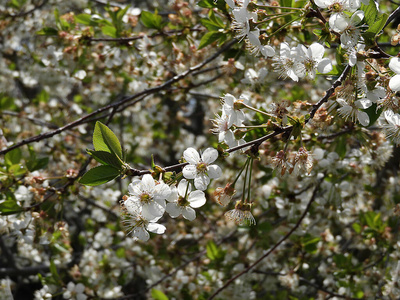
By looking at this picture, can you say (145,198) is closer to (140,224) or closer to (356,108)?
(140,224)

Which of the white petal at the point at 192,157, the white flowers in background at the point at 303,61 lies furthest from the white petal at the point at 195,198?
the white flowers in background at the point at 303,61

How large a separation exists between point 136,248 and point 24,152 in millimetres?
1317

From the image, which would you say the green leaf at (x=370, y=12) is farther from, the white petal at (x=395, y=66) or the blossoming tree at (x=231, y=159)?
the white petal at (x=395, y=66)

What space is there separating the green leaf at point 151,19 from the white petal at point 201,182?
58.7 inches

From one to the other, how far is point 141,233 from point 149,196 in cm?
14

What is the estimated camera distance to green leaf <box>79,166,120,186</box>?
4.10 feet

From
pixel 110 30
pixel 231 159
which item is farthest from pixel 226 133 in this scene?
pixel 231 159

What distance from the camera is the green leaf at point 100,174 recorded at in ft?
4.10

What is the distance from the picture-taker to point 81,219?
5.04 m

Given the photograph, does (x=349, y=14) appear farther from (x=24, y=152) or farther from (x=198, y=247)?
(x=24, y=152)

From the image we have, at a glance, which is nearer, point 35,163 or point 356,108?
point 356,108

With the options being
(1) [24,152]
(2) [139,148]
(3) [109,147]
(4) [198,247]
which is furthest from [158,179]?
(2) [139,148]

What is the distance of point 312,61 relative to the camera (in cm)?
138

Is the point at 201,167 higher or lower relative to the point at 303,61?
lower
